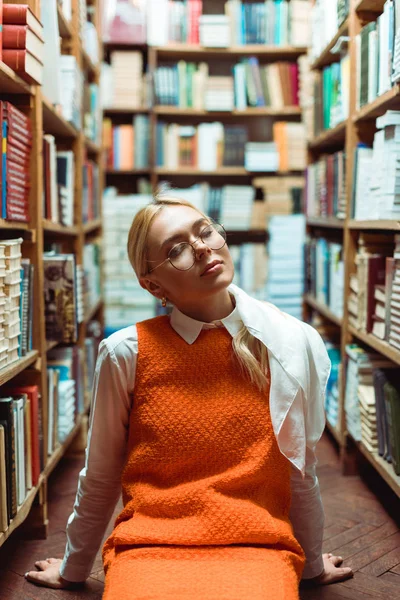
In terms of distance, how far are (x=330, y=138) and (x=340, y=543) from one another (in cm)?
191

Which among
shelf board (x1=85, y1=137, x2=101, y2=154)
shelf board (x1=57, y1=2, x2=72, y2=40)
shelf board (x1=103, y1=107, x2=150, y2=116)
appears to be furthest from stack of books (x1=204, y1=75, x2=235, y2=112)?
shelf board (x1=57, y1=2, x2=72, y2=40)

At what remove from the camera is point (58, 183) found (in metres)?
2.69

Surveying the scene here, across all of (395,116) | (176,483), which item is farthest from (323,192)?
(176,483)

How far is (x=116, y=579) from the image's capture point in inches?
45.8

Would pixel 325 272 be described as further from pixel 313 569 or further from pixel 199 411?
pixel 199 411

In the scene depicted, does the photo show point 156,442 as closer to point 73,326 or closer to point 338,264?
point 73,326

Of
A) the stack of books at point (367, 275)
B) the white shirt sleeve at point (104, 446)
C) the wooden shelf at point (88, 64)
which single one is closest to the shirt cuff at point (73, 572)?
the white shirt sleeve at point (104, 446)

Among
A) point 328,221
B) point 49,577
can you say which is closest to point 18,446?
point 49,577

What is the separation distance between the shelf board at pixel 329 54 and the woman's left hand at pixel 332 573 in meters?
2.00

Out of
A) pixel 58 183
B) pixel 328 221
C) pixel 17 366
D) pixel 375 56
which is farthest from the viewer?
pixel 328 221

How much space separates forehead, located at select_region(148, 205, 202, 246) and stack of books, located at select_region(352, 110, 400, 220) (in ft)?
2.87

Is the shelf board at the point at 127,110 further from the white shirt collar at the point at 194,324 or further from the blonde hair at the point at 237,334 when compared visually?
the white shirt collar at the point at 194,324

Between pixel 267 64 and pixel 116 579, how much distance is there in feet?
13.8

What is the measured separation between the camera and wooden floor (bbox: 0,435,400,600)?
1.75m
